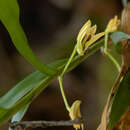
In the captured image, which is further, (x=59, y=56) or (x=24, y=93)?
(x=59, y=56)

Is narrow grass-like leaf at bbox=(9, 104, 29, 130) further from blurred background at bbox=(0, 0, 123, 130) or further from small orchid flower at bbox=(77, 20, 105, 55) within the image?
blurred background at bbox=(0, 0, 123, 130)

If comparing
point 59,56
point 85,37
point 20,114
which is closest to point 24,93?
point 20,114

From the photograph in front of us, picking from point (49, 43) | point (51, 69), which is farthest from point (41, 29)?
point (51, 69)

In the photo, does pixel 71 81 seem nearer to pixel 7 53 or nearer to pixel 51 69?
pixel 7 53

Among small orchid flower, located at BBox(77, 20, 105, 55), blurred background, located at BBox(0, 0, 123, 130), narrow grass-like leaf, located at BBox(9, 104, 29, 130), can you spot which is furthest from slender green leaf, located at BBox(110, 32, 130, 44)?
blurred background, located at BBox(0, 0, 123, 130)

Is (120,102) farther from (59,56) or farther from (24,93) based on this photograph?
(59,56)

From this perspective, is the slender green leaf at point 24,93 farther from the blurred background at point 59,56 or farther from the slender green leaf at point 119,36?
the blurred background at point 59,56

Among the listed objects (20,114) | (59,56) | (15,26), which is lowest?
(59,56)

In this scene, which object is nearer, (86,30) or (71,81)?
(86,30)
